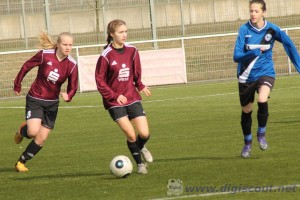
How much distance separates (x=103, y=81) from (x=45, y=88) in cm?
155

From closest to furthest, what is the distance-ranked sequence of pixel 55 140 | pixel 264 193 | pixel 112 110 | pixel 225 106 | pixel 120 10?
1. pixel 264 193
2. pixel 112 110
3. pixel 55 140
4. pixel 225 106
5. pixel 120 10

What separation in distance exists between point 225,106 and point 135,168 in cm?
906

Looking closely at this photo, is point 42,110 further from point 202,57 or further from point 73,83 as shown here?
point 202,57

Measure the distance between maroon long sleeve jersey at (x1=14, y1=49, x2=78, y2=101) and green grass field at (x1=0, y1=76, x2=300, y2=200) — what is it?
102 centimetres

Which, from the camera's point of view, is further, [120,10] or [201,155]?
[120,10]

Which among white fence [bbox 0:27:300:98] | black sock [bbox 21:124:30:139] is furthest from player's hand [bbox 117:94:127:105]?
white fence [bbox 0:27:300:98]

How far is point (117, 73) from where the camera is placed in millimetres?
10977

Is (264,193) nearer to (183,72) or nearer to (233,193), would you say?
(233,193)

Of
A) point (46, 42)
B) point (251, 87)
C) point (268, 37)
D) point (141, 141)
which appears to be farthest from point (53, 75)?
point (268, 37)

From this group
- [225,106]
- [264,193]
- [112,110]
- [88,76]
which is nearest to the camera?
[264,193]

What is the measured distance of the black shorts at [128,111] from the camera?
11.0 meters

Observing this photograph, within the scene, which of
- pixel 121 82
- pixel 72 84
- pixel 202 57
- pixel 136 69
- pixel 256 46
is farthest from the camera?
pixel 202 57

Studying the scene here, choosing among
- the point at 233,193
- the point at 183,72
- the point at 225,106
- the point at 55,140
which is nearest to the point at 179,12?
the point at 183,72

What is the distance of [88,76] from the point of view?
93.7 ft
